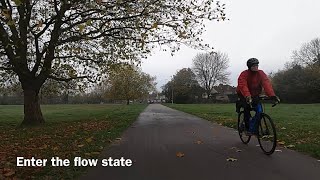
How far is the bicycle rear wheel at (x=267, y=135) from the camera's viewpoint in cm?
711

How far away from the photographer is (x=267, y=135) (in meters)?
7.36

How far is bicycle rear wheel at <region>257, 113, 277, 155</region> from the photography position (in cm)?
711

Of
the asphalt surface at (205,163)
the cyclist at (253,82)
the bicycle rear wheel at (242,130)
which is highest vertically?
the cyclist at (253,82)

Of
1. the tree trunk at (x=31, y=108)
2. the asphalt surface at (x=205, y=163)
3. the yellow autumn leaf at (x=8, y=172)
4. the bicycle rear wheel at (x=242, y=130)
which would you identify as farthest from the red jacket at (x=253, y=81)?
the tree trunk at (x=31, y=108)

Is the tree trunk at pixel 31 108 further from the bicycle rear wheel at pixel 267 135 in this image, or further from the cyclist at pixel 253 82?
the bicycle rear wheel at pixel 267 135

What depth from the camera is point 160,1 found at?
1506 centimetres

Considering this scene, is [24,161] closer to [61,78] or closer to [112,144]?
[112,144]

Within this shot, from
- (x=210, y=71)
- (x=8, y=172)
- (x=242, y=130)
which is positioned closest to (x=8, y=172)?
(x=8, y=172)

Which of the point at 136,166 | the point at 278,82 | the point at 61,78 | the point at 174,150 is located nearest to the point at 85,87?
the point at 61,78

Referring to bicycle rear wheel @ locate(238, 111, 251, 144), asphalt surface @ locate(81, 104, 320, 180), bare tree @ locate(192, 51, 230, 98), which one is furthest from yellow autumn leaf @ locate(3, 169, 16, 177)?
bare tree @ locate(192, 51, 230, 98)

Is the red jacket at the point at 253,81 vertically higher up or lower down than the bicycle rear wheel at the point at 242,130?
higher up

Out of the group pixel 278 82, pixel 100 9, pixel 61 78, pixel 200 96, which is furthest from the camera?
pixel 200 96

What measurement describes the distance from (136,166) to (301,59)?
Result: 84425 millimetres

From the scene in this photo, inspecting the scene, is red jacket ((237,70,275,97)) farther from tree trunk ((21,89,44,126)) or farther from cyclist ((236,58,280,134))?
tree trunk ((21,89,44,126))
